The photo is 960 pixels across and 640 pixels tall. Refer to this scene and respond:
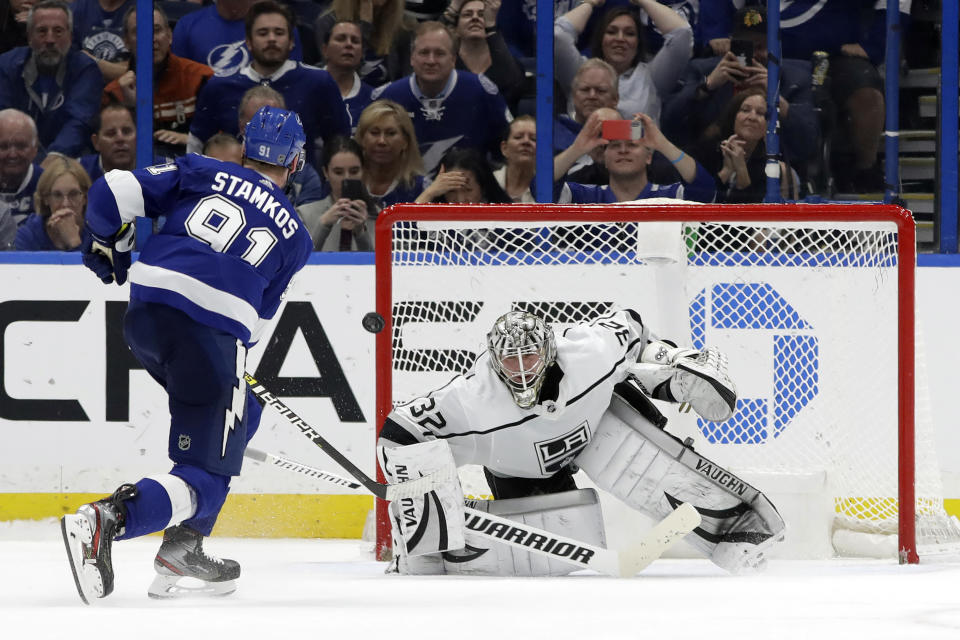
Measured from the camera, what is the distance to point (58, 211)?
13.2 feet

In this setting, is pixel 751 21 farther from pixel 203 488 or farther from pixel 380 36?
pixel 203 488

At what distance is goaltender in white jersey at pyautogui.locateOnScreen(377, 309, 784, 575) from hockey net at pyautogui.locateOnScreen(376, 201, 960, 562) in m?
0.33

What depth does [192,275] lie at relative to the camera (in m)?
2.63

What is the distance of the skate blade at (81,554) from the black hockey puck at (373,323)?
3.41ft

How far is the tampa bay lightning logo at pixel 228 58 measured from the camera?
409 cm

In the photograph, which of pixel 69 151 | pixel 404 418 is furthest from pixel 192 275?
pixel 69 151

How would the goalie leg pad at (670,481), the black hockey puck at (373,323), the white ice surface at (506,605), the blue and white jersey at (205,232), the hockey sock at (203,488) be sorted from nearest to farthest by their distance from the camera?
the white ice surface at (506,605), the hockey sock at (203,488), the blue and white jersey at (205,232), the goalie leg pad at (670,481), the black hockey puck at (373,323)

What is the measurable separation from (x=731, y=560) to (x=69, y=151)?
2.41 m

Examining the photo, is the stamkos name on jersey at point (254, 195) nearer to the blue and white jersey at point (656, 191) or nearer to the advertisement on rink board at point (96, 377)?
the advertisement on rink board at point (96, 377)

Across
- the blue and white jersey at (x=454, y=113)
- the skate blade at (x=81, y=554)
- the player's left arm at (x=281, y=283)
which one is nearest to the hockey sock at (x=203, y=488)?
the skate blade at (x=81, y=554)

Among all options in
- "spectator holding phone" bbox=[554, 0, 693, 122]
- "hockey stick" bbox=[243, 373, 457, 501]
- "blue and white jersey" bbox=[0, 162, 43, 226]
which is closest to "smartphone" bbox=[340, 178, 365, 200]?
"spectator holding phone" bbox=[554, 0, 693, 122]

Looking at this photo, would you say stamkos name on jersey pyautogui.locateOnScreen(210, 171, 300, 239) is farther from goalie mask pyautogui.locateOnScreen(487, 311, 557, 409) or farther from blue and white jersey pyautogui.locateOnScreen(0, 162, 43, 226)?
blue and white jersey pyautogui.locateOnScreen(0, 162, 43, 226)

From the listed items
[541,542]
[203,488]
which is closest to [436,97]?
[541,542]

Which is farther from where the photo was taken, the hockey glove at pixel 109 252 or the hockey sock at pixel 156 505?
the hockey glove at pixel 109 252
